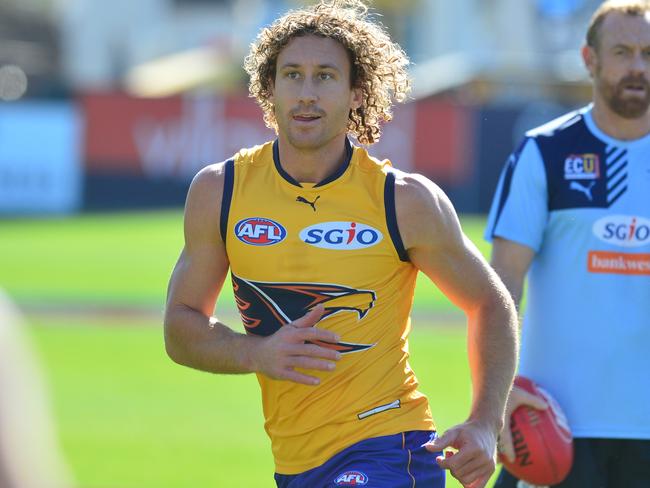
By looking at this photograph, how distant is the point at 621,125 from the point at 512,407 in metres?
1.31

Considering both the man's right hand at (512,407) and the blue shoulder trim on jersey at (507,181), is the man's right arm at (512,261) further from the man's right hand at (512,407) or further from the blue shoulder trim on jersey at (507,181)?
the man's right hand at (512,407)

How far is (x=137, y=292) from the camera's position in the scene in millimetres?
19156

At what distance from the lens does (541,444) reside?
5.25 metres

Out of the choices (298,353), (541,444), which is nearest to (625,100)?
(541,444)

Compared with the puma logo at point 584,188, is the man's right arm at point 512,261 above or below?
below

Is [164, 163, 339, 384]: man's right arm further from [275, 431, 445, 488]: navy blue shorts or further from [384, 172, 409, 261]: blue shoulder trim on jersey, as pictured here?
[384, 172, 409, 261]: blue shoulder trim on jersey

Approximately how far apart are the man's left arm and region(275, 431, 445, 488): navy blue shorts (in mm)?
165

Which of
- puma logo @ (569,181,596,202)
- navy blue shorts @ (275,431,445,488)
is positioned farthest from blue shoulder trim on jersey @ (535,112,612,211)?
navy blue shorts @ (275,431,445,488)

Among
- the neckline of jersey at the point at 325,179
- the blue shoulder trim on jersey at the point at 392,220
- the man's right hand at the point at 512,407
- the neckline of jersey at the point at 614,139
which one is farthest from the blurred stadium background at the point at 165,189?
the blue shoulder trim on jersey at the point at 392,220

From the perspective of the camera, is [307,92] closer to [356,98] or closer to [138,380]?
[356,98]

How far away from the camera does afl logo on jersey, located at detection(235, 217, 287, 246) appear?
4559 millimetres

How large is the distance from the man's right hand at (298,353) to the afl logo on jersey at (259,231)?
401 mm

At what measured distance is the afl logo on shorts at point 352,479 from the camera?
14.4 ft

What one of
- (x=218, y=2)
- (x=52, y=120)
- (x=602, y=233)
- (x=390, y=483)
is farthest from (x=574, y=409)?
(x=218, y=2)
